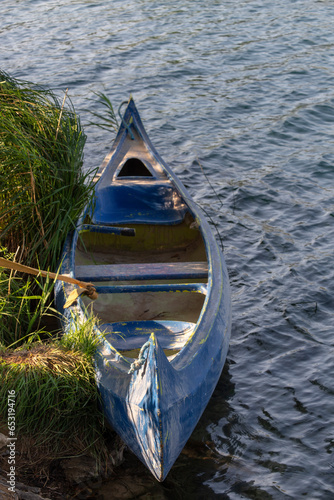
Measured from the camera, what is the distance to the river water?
4.27 meters

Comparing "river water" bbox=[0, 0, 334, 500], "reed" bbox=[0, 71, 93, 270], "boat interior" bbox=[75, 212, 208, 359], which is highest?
"reed" bbox=[0, 71, 93, 270]

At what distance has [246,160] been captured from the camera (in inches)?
342

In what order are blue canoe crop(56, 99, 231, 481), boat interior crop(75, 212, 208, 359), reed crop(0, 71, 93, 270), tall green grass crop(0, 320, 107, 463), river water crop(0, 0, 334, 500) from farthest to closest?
reed crop(0, 71, 93, 270)
boat interior crop(75, 212, 208, 359)
river water crop(0, 0, 334, 500)
tall green grass crop(0, 320, 107, 463)
blue canoe crop(56, 99, 231, 481)

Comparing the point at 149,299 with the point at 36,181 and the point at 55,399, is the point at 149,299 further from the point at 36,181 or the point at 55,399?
the point at 55,399

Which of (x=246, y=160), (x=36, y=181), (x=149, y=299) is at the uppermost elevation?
(x=36, y=181)

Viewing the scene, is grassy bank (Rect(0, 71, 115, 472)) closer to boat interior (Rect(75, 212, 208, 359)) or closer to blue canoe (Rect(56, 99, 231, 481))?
blue canoe (Rect(56, 99, 231, 481))

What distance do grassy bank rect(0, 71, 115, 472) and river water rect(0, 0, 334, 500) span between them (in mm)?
513

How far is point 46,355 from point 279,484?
1.79 meters

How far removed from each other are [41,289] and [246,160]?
468 cm

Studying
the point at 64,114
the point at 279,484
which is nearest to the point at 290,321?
the point at 279,484

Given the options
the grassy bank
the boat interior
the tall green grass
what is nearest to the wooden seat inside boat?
the boat interior

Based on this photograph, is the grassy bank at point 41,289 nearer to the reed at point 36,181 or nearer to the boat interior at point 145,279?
the reed at point 36,181

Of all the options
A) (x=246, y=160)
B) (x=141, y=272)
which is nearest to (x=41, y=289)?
(x=141, y=272)

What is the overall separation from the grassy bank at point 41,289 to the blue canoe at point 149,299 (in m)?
0.16
